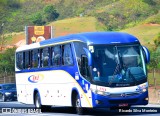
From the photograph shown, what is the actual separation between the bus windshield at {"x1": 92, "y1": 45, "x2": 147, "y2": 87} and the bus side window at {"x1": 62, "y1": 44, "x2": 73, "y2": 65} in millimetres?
2075

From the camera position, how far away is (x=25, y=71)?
3194cm

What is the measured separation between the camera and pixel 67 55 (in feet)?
85.6

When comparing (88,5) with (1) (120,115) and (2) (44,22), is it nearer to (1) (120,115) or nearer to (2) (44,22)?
(2) (44,22)

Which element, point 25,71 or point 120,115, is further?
point 25,71

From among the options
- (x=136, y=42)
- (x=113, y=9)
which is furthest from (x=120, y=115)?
(x=113, y=9)

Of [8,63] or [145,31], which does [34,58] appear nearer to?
[8,63]

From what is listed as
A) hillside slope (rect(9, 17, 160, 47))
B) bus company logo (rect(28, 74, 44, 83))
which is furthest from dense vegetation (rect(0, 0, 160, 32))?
bus company logo (rect(28, 74, 44, 83))

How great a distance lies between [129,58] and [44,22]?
122 meters

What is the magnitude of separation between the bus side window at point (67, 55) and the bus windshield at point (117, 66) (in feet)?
6.81

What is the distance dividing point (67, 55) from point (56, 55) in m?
1.46

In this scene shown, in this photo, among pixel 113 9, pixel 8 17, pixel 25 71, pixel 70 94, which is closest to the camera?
pixel 70 94

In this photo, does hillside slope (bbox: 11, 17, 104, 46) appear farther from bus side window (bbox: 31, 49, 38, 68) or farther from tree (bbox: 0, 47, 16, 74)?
bus side window (bbox: 31, 49, 38, 68)

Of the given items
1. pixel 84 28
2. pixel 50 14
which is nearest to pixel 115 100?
pixel 84 28

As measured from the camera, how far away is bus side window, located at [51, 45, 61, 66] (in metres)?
27.2
